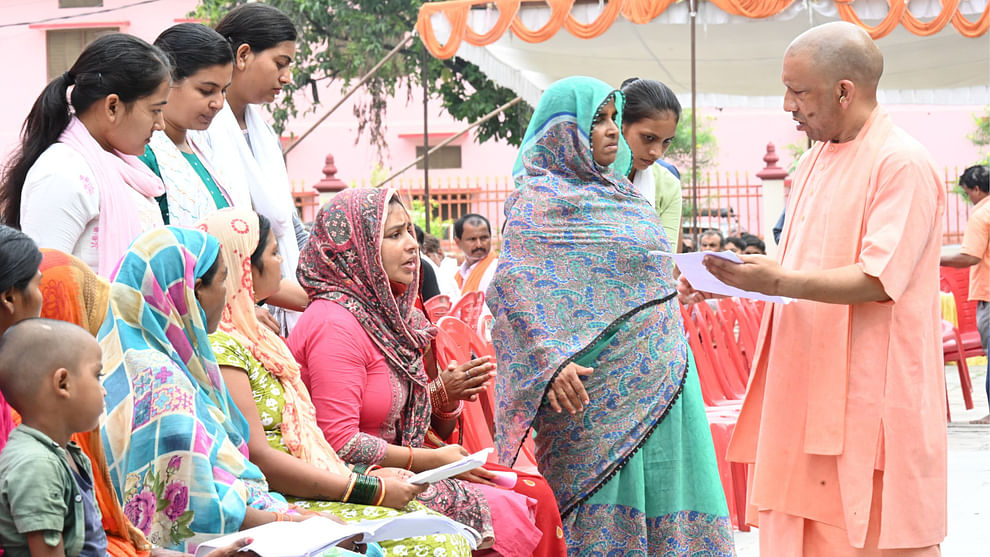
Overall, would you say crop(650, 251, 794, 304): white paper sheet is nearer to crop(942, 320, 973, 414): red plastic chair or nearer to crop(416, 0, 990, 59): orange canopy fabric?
crop(942, 320, 973, 414): red plastic chair

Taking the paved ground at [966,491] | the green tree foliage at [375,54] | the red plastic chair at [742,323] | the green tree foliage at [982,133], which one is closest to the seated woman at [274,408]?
the paved ground at [966,491]

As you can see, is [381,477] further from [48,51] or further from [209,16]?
[48,51]

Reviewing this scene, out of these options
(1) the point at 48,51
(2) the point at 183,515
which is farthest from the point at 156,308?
(1) the point at 48,51

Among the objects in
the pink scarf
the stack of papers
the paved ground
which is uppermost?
the pink scarf

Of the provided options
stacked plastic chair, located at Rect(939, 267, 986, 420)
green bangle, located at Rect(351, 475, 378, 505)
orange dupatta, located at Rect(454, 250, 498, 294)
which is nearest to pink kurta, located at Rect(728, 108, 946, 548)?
green bangle, located at Rect(351, 475, 378, 505)

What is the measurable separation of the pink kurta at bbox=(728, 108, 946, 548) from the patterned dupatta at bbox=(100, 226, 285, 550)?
61.8 inches

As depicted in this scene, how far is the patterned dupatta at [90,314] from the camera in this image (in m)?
2.37

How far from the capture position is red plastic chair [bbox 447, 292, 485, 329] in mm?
5620

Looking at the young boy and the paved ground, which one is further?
the paved ground

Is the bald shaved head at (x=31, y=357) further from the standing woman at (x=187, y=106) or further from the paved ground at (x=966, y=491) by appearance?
the paved ground at (x=966, y=491)

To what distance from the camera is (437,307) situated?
5.14 metres

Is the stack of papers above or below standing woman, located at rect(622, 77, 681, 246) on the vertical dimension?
below

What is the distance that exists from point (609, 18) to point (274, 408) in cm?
834

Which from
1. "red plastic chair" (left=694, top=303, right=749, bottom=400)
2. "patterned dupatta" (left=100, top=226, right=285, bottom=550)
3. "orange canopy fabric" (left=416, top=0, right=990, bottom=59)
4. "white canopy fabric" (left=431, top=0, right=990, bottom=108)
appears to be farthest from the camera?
"white canopy fabric" (left=431, top=0, right=990, bottom=108)
